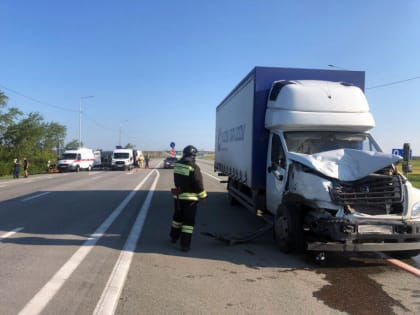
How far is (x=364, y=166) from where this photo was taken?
646 centimetres

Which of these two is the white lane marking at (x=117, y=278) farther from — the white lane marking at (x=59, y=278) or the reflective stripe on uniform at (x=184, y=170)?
the reflective stripe on uniform at (x=184, y=170)

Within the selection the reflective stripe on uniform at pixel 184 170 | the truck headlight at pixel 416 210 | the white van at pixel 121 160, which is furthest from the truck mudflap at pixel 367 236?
the white van at pixel 121 160

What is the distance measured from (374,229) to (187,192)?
3.06 m

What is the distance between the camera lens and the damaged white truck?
239 inches

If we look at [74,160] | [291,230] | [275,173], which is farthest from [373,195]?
[74,160]

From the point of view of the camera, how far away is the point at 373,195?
6145mm

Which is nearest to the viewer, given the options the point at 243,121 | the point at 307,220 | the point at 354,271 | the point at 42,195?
the point at 354,271

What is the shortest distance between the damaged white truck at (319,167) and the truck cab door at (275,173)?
0.06 feet

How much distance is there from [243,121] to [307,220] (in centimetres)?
378

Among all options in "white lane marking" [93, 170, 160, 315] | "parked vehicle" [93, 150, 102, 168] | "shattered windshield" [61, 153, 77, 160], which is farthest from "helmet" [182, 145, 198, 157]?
"parked vehicle" [93, 150, 102, 168]

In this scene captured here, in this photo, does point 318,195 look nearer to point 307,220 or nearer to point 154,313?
point 307,220

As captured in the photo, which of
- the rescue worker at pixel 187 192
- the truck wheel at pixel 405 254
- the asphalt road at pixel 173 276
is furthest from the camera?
the rescue worker at pixel 187 192

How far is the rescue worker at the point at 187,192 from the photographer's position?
7191mm

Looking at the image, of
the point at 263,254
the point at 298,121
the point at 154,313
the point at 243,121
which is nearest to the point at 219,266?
the point at 263,254
